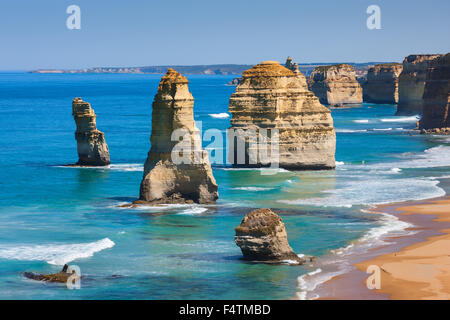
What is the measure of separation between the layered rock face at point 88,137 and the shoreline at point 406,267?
89.9 ft

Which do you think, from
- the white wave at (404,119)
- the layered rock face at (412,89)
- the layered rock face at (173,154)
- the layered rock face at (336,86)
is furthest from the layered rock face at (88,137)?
the layered rock face at (336,86)

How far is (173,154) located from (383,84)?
13469cm

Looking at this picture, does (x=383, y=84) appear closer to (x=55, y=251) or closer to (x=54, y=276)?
(x=55, y=251)

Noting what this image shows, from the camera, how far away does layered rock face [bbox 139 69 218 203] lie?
153ft

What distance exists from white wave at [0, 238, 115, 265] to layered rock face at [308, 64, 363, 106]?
13100cm

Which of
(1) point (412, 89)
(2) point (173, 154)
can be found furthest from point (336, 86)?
(2) point (173, 154)

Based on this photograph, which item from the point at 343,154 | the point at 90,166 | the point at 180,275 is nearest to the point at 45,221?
the point at 180,275

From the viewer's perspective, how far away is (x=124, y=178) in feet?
197

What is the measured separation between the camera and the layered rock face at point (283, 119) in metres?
62.3

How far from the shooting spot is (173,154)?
46.8 meters

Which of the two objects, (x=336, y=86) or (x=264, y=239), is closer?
(x=264, y=239)

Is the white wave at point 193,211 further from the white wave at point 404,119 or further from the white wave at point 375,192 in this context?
the white wave at point 404,119

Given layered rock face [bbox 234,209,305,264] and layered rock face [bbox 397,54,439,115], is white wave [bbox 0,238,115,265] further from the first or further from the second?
layered rock face [bbox 397,54,439,115]
